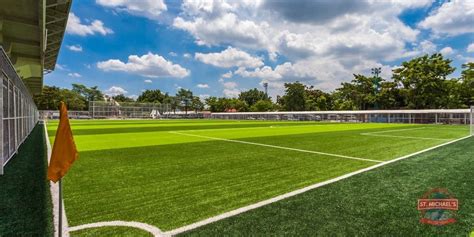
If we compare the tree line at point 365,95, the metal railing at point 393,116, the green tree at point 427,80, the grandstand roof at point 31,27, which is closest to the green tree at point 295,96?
the tree line at point 365,95

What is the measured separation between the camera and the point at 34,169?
734 cm

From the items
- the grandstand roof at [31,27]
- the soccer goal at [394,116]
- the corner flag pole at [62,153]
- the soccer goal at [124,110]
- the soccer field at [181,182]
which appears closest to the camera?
the corner flag pole at [62,153]

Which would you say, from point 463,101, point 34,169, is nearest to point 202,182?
point 34,169

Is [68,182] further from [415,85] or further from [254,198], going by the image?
[415,85]

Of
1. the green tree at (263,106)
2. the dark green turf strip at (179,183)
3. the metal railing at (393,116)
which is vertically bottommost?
the dark green turf strip at (179,183)

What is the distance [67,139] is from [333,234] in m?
3.20

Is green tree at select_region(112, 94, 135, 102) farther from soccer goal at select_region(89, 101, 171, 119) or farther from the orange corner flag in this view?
the orange corner flag

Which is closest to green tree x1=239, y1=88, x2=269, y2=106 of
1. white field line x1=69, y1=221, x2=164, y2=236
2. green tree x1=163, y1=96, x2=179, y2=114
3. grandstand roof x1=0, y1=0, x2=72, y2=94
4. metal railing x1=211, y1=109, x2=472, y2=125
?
green tree x1=163, y1=96, x2=179, y2=114

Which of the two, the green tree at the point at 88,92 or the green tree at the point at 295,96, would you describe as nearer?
the green tree at the point at 295,96

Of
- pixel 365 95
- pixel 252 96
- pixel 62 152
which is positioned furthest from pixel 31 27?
pixel 252 96

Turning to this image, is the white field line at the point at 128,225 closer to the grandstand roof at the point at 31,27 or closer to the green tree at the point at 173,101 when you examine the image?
the grandstand roof at the point at 31,27

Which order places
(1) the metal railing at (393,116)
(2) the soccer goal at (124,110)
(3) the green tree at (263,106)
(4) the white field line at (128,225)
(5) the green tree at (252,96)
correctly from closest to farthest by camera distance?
(4) the white field line at (128,225) → (1) the metal railing at (393,116) → (2) the soccer goal at (124,110) → (3) the green tree at (263,106) → (5) the green tree at (252,96)

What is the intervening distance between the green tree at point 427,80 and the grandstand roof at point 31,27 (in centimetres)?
5529

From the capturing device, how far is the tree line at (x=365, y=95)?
159 ft
